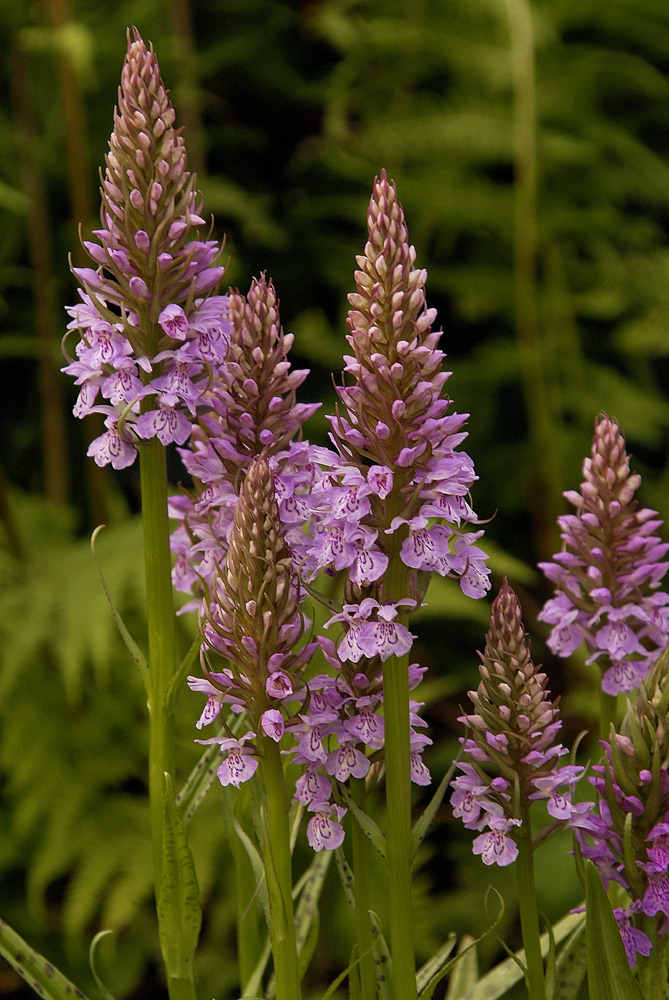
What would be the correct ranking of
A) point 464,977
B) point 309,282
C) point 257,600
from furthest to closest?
point 309,282 < point 464,977 < point 257,600

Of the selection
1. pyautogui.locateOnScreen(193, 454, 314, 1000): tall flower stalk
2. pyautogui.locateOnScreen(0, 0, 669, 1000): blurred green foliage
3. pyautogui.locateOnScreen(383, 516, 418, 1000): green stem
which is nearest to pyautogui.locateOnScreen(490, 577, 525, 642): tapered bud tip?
pyautogui.locateOnScreen(383, 516, 418, 1000): green stem

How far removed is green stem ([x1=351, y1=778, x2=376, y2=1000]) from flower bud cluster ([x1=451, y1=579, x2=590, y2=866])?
123mm

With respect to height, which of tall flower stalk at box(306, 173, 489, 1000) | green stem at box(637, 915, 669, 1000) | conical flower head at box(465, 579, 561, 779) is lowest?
green stem at box(637, 915, 669, 1000)

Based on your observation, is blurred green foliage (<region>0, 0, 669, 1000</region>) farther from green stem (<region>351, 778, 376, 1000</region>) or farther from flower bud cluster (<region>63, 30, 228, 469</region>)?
flower bud cluster (<region>63, 30, 228, 469</region>)

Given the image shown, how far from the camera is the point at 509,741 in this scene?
113 cm

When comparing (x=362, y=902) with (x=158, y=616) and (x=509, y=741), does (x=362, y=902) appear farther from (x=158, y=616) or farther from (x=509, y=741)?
(x=158, y=616)

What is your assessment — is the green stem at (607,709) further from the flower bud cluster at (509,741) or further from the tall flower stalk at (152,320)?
the tall flower stalk at (152,320)

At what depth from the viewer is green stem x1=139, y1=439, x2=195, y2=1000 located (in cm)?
119

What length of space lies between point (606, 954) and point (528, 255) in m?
2.78

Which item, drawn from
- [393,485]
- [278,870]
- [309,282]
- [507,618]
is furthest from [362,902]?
[309,282]

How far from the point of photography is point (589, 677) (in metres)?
3.44

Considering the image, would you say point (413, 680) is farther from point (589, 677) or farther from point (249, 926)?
point (589, 677)

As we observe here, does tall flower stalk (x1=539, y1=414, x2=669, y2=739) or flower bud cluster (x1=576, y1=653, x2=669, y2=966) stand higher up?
tall flower stalk (x1=539, y1=414, x2=669, y2=739)

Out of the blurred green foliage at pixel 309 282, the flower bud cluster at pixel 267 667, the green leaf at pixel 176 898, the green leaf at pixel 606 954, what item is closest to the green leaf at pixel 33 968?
the green leaf at pixel 176 898
